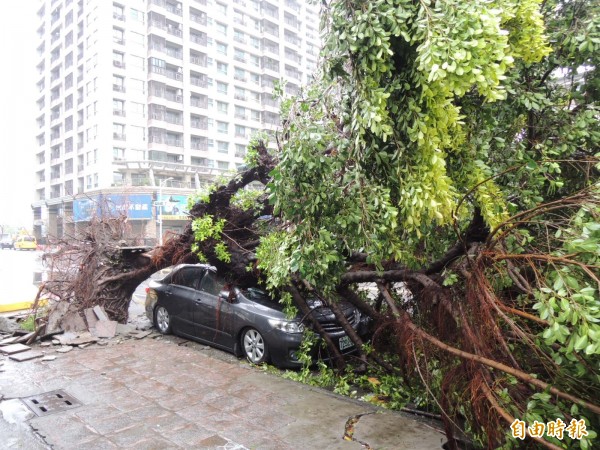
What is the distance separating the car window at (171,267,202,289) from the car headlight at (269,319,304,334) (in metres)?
2.13

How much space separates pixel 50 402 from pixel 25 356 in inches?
93.5

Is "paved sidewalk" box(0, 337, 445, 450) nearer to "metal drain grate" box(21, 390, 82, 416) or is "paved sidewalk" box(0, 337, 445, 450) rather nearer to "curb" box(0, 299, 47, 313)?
"metal drain grate" box(21, 390, 82, 416)

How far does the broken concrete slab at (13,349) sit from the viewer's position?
22.6 ft

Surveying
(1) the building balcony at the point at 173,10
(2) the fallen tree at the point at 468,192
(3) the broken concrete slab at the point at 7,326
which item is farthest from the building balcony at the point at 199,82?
(2) the fallen tree at the point at 468,192

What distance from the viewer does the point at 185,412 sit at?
4.57m

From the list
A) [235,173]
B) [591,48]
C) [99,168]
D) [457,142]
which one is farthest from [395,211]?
[99,168]

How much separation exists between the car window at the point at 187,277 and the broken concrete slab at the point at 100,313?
158 centimetres

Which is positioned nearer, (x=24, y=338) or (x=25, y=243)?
(x=24, y=338)

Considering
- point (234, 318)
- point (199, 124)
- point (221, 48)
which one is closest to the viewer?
point (234, 318)

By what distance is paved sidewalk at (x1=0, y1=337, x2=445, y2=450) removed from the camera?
154 inches

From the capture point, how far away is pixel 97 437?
3.95 m

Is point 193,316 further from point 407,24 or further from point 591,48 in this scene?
point 591,48

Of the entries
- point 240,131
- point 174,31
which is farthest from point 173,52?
point 240,131

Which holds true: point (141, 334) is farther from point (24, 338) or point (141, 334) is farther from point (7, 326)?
point (7, 326)
